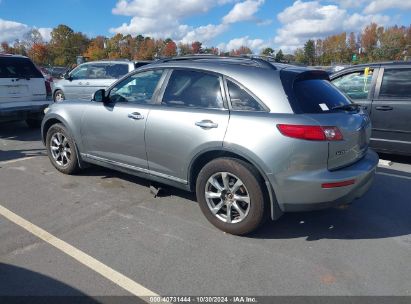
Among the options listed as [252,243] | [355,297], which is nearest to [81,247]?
[252,243]

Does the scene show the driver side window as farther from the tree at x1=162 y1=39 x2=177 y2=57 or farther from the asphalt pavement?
the tree at x1=162 y1=39 x2=177 y2=57

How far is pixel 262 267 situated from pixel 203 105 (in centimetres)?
172

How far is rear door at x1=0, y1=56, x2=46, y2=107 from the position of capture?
8.16 meters

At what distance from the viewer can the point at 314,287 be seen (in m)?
3.00

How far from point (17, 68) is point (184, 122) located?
6176 millimetres

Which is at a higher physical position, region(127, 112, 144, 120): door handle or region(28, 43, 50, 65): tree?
region(28, 43, 50, 65): tree

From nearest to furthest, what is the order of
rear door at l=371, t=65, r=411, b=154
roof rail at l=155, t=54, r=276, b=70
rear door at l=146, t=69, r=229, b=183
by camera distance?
1. rear door at l=146, t=69, r=229, b=183
2. roof rail at l=155, t=54, r=276, b=70
3. rear door at l=371, t=65, r=411, b=154

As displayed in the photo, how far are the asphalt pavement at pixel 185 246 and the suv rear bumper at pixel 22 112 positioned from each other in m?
3.42

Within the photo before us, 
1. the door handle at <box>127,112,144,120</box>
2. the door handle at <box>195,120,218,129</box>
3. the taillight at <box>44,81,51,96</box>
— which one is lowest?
the door handle at <box>195,120,218,129</box>

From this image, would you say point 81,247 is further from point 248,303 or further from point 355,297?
point 355,297

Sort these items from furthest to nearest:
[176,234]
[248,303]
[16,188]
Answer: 1. [16,188]
2. [176,234]
3. [248,303]

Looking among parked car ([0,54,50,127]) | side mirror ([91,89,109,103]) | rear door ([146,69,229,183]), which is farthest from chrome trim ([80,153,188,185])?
parked car ([0,54,50,127])

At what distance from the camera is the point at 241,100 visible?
3738mm

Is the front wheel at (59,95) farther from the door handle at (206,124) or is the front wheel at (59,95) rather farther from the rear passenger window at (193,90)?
the door handle at (206,124)
